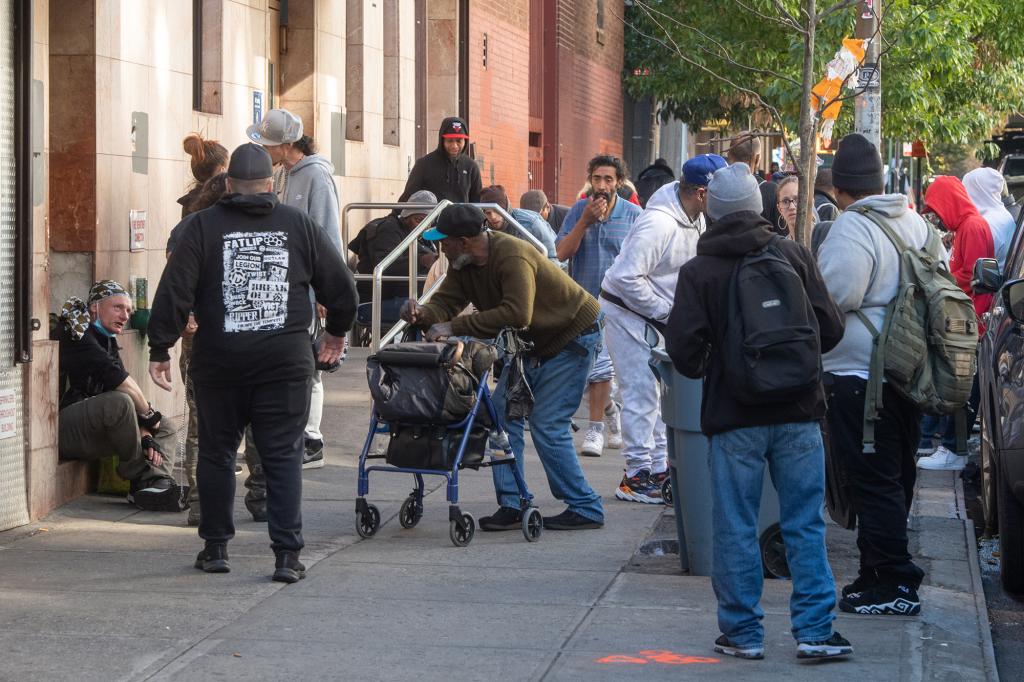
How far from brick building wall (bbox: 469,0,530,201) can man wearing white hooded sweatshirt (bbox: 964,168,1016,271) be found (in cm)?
887

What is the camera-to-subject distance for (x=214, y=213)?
693cm

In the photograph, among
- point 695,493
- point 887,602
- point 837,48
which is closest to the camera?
point 887,602

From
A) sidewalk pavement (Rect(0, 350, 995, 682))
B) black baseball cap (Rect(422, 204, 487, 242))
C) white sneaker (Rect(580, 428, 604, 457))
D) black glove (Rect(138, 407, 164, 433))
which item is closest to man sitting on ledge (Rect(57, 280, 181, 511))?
black glove (Rect(138, 407, 164, 433))

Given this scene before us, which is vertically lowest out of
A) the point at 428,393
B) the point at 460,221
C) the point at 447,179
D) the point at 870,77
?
the point at 428,393

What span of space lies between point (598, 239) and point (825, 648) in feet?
17.4

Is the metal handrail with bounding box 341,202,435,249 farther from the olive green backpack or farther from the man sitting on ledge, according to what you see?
the olive green backpack

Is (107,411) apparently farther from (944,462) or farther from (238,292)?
(944,462)

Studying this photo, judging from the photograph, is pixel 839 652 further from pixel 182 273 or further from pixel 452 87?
pixel 452 87

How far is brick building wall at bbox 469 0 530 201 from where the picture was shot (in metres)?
20.3

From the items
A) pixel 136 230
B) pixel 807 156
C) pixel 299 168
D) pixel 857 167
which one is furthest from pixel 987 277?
pixel 136 230

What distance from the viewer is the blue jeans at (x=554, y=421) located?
8.02m

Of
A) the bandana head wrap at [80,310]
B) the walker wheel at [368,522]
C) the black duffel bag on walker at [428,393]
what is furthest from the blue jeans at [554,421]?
the bandana head wrap at [80,310]

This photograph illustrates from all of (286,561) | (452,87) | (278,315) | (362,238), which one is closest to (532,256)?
(278,315)

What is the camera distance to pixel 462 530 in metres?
7.68
